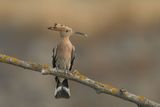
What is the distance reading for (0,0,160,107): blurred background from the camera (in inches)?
434

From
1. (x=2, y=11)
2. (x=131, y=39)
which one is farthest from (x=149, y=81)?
(x=2, y=11)

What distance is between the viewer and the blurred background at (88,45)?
11031mm

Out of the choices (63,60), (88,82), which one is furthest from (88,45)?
(88,82)

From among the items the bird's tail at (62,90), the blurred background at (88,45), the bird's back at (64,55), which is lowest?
the blurred background at (88,45)

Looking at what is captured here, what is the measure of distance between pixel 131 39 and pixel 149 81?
→ 84 cm

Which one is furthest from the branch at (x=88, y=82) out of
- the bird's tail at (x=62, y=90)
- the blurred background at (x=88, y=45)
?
the blurred background at (x=88, y=45)

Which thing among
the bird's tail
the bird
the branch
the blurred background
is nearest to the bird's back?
the bird

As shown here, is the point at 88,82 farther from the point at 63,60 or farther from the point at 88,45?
the point at 88,45

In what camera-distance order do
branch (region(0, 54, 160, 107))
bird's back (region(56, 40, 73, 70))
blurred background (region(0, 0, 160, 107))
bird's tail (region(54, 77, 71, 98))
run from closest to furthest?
branch (region(0, 54, 160, 107)), bird's back (region(56, 40, 73, 70)), bird's tail (region(54, 77, 71, 98)), blurred background (region(0, 0, 160, 107))

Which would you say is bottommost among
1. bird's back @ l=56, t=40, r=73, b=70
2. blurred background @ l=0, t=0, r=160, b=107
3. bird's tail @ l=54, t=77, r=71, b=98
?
blurred background @ l=0, t=0, r=160, b=107

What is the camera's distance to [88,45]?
11797 mm

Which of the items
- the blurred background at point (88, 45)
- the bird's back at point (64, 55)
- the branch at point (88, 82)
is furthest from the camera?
the blurred background at point (88, 45)

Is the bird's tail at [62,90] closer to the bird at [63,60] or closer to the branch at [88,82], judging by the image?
the bird at [63,60]

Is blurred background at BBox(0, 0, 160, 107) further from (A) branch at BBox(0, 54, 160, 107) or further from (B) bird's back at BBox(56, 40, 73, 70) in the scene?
(A) branch at BBox(0, 54, 160, 107)
